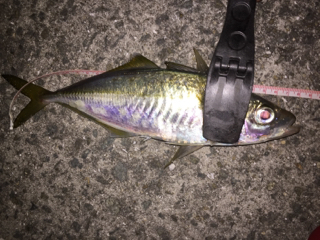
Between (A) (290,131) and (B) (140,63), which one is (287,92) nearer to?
(A) (290,131)

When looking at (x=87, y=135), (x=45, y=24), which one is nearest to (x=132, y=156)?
(x=87, y=135)

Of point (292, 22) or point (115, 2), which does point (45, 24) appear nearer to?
point (115, 2)

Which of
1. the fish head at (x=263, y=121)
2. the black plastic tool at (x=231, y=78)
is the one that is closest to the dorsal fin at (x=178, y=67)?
the black plastic tool at (x=231, y=78)

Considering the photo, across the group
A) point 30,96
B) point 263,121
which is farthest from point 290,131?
point 30,96

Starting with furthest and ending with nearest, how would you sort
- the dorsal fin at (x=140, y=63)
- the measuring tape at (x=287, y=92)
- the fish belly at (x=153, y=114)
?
the measuring tape at (x=287, y=92) → the dorsal fin at (x=140, y=63) → the fish belly at (x=153, y=114)

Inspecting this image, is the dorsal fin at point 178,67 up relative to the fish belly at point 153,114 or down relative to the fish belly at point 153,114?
up

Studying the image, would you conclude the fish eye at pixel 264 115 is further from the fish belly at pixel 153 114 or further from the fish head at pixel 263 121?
the fish belly at pixel 153 114

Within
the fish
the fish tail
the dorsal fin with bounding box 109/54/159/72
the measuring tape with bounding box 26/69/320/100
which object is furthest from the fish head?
the fish tail
